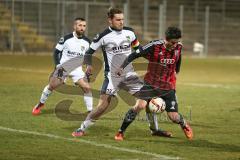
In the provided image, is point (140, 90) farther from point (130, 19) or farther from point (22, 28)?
point (130, 19)

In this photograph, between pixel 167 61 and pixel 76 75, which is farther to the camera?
pixel 76 75

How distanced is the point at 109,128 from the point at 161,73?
6.21 ft

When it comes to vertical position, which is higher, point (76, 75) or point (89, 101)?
point (76, 75)

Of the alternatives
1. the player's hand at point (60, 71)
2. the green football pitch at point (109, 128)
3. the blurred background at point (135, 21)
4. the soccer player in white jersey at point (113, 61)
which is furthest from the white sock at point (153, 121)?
the blurred background at point (135, 21)

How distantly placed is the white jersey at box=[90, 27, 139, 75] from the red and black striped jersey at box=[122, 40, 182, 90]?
0.47 metres

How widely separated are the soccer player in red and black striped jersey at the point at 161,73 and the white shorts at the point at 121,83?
11.0 inches

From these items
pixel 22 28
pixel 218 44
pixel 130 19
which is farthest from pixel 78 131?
pixel 218 44

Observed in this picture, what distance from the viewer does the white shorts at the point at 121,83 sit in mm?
11312

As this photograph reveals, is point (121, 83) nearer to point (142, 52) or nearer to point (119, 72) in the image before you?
point (119, 72)

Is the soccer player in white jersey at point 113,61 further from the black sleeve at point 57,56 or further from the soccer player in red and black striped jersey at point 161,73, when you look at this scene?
the black sleeve at point 57,56

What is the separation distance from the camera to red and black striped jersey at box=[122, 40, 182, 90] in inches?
428

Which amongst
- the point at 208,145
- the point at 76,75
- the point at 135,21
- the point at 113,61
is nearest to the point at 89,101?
the point at 76,75

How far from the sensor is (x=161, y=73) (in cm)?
1102

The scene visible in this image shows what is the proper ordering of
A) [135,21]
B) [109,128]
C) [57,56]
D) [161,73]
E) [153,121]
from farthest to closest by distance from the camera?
[135,21] < [57,56] < [109,128] < [153,121] < [161,73]
